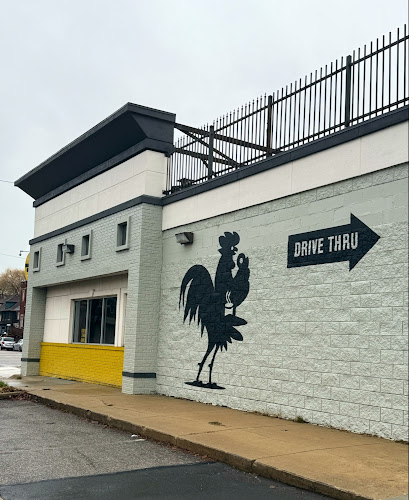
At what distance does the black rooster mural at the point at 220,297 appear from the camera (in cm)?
1228

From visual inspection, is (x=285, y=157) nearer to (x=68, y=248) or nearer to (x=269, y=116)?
(x=269, y=116)

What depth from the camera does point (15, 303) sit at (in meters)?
119

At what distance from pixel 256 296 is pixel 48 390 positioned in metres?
6.56

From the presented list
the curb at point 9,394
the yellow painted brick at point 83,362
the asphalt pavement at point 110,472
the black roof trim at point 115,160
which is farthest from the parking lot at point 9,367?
the asphalt pavement at point 110,472

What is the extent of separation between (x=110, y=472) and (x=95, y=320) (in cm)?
1126

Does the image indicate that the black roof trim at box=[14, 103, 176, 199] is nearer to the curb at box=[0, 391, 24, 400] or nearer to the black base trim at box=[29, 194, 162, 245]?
the black base trim at box=[29, 194, 162, 245]

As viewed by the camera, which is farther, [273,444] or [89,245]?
[89,245]

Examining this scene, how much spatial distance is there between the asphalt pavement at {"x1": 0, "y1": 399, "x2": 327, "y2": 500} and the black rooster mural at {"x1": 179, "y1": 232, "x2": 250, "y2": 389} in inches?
131

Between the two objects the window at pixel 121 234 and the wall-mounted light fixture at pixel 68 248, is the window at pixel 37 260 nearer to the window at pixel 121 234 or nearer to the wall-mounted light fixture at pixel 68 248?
the wall-mounted light fixture at pixel 68 248

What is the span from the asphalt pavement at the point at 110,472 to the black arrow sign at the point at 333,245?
152 inches

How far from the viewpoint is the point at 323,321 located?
10180 mm

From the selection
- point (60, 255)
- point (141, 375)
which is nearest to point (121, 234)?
point (141, 375)

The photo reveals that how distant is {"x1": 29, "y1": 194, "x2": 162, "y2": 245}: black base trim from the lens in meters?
15.3

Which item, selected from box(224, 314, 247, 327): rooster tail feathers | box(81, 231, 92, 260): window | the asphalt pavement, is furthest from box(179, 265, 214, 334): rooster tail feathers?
box(81, 231, 92, 260): window
